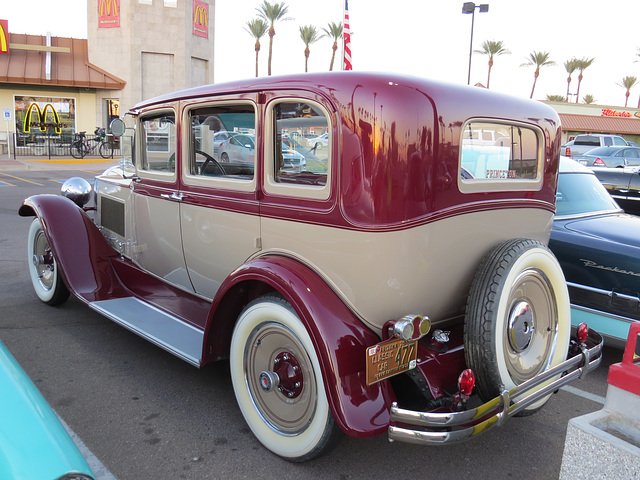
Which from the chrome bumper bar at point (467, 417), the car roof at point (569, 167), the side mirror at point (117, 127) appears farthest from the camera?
the car roof at point (569, 167)

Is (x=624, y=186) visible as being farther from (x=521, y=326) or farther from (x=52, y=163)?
(x=52, y=163)

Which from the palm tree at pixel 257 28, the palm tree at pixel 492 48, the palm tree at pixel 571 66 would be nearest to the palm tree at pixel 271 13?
the palm tree at pixel 257 28

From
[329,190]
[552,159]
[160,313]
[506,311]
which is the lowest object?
[160,313]

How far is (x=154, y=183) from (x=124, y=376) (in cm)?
136

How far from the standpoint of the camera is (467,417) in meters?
2.24

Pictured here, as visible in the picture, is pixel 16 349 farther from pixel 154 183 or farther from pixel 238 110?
pixel 238 110

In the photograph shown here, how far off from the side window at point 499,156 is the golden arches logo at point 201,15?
27133 millimetres

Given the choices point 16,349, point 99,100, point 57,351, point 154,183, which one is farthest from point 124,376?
point 99,100

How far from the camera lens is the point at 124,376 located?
3529mm

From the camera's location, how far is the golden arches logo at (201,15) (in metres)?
27.1

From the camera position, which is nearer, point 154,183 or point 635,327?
point 635,327

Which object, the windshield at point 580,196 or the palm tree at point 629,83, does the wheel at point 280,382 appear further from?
the palm tree at point 629,83

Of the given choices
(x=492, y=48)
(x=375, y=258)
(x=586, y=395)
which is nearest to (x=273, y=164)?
(x=375, y=258)

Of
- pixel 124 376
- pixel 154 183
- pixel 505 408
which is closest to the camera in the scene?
pixel 505 408
